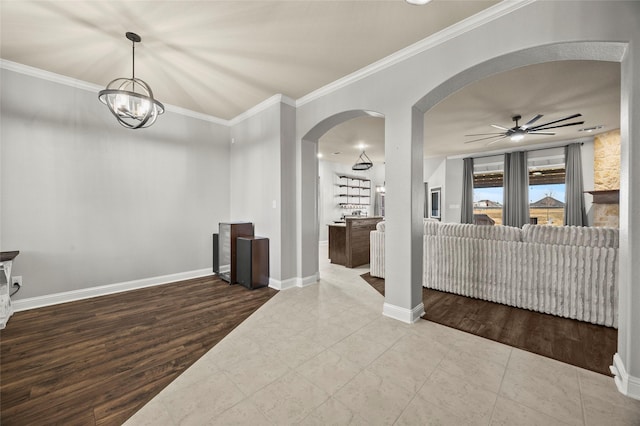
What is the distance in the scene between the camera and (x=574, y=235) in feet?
9.66

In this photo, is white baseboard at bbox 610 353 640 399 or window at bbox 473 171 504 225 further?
window at bbox 473 171 504 225

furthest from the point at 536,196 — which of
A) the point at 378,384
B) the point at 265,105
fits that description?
the point at 378,384

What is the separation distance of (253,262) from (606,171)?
8.18 m

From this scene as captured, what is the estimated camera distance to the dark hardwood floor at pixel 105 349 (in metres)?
1.68

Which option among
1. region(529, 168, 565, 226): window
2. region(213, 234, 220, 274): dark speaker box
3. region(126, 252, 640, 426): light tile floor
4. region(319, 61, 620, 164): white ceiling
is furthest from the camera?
region(529, 168, 565, 226): window

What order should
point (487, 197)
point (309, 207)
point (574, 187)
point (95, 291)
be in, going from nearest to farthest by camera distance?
point (95, 291)
point (309, 207)
point (574, 187)
point (487, 197)

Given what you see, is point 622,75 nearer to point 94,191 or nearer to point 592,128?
point 592,128

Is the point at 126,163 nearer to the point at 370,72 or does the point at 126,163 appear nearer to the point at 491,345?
the point at 370,72

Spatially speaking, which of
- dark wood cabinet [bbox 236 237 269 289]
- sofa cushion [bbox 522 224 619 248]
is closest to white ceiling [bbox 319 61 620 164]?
sofa cushion [bbox 522 224 619 248]

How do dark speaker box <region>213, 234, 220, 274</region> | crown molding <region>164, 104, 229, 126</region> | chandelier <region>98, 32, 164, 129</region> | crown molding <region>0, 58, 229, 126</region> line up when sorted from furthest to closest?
1. dark speaker box <region>213, 234, 220, 274</region>
2. crown molding <region>164, 104, 229, 126</region>
3. crown molding <region>0, 58, 229, 126</region>
4. chandelier <region>98, 32, 164, 129</region>

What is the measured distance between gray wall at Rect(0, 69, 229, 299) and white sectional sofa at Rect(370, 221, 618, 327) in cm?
412

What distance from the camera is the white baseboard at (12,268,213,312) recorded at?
3266mm

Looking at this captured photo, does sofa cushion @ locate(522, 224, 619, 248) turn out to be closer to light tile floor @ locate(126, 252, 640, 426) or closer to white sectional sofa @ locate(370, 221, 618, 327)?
white sectional sofa @ locate(370, 221, 618, 327)

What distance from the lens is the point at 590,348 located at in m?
2.33
